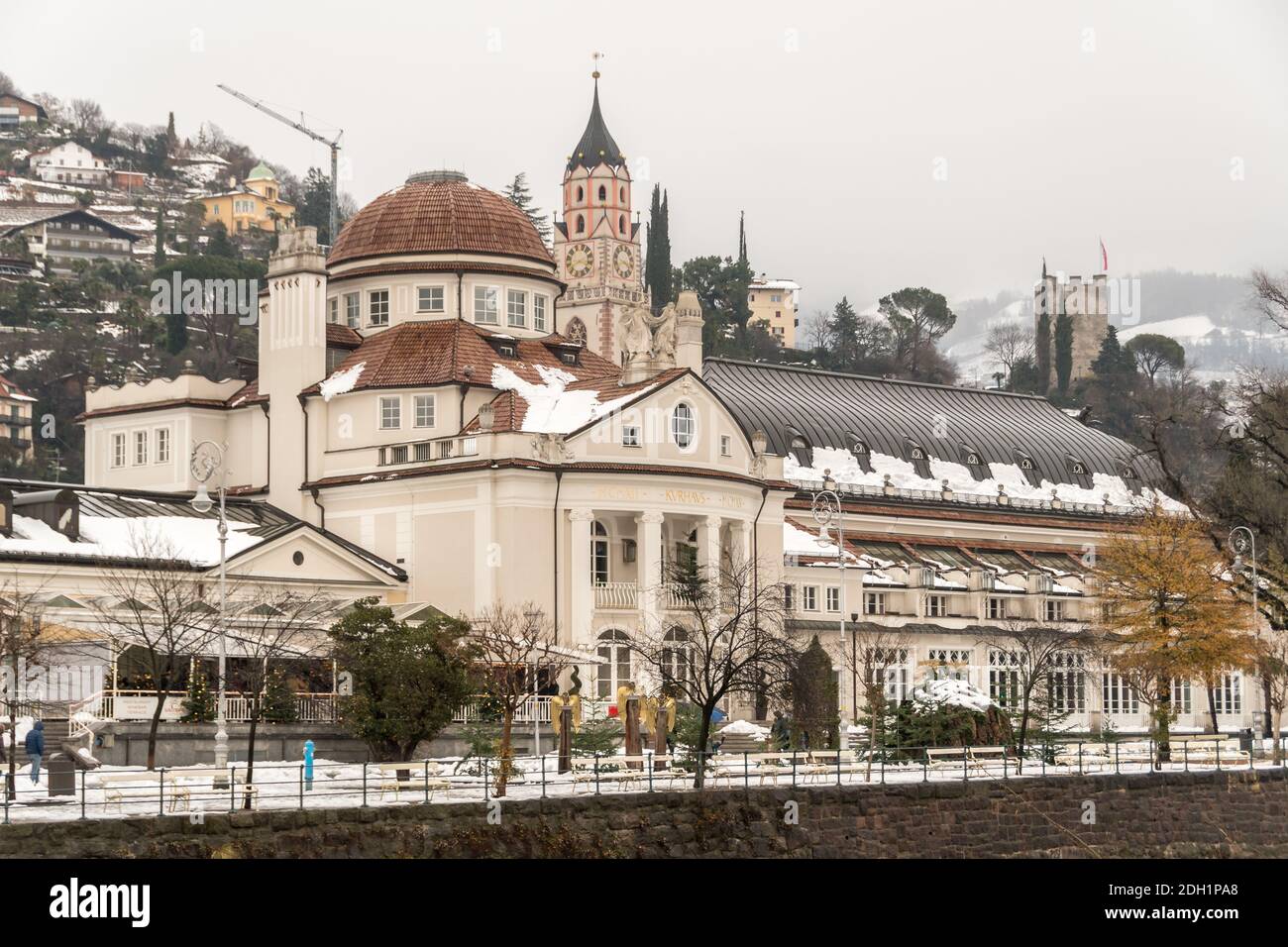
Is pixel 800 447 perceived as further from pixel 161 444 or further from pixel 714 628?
pixel 714 628

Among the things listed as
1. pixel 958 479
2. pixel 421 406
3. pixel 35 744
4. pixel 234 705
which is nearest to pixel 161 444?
pixel 421 406

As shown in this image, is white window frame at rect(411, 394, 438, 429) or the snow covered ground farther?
white window frame at rect(411, 394, 438, 429)

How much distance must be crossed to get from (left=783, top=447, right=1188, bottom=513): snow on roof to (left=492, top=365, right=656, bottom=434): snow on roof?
28.3 m

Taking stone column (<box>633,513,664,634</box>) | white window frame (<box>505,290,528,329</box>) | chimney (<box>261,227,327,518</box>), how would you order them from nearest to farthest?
stone column (<box>633,513,664,634</box>) → chimney (<box>261,227,327,518</box>) → white window frame (<box>505,290,528,329</box>)

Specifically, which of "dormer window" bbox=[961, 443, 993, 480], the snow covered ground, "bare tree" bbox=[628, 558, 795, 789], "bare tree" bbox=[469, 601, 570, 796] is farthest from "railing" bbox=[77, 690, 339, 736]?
"dormer window" bbox=[961, 443, 993, 480]

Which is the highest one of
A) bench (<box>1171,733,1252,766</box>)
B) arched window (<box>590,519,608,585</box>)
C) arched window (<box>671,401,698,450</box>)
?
arched window (<box>671,401,698,450</box>)

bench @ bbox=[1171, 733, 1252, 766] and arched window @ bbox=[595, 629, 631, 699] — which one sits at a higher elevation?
arched window @ bbox=[595, 629, 631, 699]

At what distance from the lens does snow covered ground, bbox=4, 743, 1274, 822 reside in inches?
1898

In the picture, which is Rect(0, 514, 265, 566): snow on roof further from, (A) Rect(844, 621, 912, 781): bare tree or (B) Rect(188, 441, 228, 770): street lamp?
(A) Rect(844, 621, 912, 781): bare tree

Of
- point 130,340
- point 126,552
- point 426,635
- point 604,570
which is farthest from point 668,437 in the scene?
point 130,340

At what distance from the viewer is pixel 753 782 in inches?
2381

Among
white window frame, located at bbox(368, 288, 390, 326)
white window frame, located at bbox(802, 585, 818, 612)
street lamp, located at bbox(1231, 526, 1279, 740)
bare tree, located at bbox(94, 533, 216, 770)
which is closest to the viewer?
bare tree, located at bbox(94, 533, 216, 770)

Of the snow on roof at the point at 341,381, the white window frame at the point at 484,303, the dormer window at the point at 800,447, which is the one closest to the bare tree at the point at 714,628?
the snow on roof at the point at 341,381

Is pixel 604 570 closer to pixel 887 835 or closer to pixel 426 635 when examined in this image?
pixel 426 635
